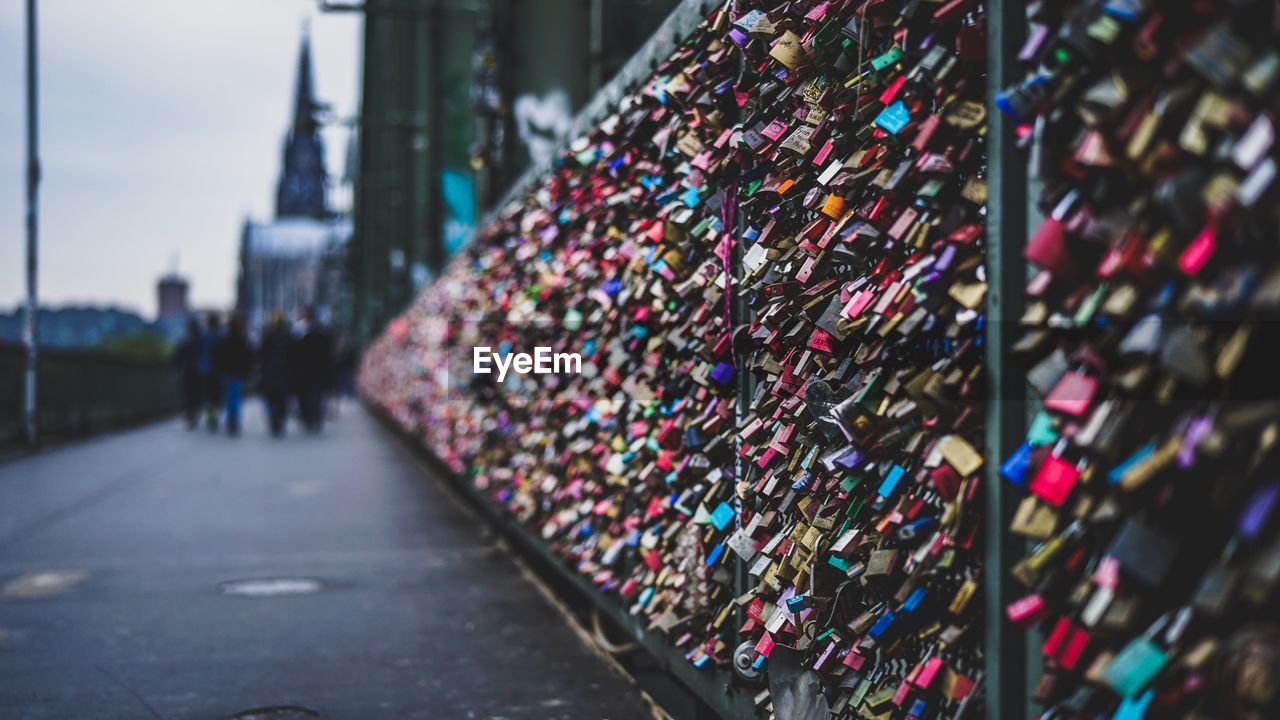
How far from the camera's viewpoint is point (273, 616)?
5.82 m

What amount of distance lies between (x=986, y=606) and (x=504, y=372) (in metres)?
5.62

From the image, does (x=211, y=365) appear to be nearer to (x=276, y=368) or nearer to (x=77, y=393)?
(x=276, y=368)

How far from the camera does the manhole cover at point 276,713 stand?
13.3ft

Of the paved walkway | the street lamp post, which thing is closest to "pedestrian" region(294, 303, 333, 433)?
the street lamp post

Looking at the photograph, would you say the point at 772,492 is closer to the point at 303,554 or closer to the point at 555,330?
the point at 555,330

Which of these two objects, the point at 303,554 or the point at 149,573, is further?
the point at 303,554

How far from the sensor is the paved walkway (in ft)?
14.2

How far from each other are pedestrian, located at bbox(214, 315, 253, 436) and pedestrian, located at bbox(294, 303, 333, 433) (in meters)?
0.85

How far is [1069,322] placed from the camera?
66.9 inches

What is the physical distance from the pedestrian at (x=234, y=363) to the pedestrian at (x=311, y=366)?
0.85 meters

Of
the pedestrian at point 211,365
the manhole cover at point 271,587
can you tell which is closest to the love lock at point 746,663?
the manhole cover at point 271,587

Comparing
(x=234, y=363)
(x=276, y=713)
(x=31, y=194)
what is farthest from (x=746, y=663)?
(x=234, y=363)

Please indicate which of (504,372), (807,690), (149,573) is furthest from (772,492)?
(149,573)

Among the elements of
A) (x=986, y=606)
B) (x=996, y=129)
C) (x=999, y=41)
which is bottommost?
(x=986, y=606)
